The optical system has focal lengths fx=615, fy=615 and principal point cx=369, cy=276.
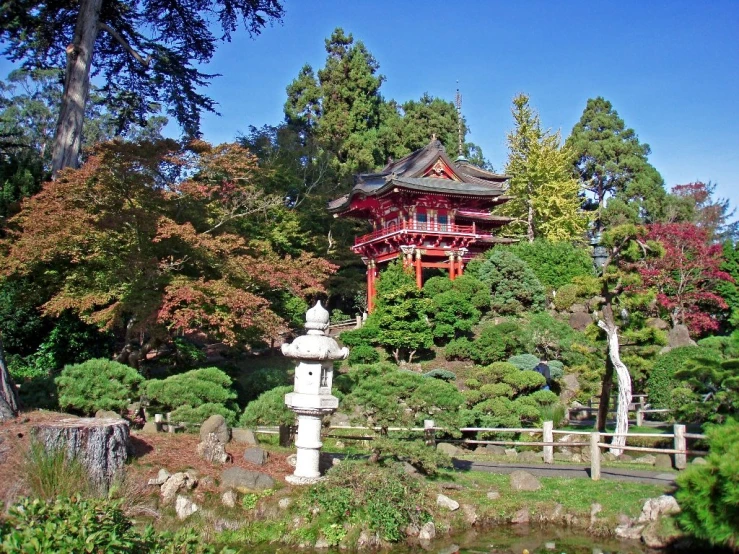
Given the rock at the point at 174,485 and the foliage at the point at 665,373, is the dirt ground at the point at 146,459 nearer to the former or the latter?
the rock at the point at 174,485

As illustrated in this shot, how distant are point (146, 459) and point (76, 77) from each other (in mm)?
11208

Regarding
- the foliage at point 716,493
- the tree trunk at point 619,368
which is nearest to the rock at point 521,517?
the foliage at point 716,493

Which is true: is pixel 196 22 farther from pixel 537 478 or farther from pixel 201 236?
pixel 537 478

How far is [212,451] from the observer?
772 cm

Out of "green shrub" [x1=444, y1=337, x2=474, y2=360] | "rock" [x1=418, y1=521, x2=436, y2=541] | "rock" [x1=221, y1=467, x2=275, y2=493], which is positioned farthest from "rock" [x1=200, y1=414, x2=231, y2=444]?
"green shrub" [x1=444, y1=337, x2=474, y2=360]

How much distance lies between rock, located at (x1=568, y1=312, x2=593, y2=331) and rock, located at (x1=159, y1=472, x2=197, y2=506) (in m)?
19.4

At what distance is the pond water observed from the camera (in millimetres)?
6595

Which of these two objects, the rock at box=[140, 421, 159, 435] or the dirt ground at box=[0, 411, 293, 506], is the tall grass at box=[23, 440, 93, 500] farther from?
the rock at box=[140, 421, 159, 435]

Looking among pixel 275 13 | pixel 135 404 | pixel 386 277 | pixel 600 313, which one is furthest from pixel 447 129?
pixel 135 404

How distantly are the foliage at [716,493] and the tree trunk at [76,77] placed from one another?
568 inches

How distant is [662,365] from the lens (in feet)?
49.9

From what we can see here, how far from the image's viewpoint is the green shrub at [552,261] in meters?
27.4

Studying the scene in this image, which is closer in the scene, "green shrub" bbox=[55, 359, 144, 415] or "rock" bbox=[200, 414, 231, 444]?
"rock" bbox=[200, 414, 231, 444]

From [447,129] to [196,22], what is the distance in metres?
24.6
